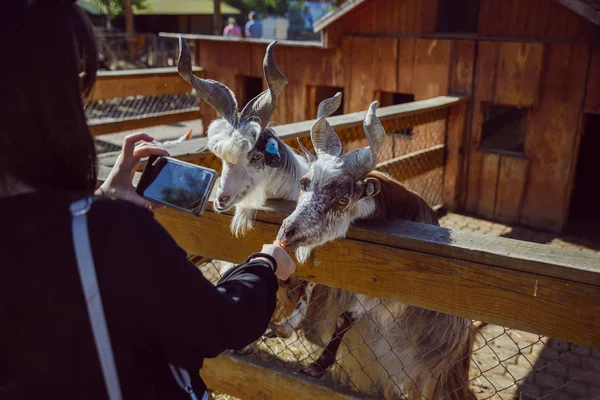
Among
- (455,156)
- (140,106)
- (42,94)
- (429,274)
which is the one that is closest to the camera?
(42,94)

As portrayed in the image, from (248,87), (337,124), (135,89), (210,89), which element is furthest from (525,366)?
(248,87)

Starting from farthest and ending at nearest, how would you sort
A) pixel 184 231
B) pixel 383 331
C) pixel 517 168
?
pixel 517 168 → pixel 383 331 → pixel 184 231

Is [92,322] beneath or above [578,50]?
beneath

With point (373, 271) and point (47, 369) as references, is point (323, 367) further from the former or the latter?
point (47, 369)

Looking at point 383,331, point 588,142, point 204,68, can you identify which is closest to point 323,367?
point 383,331

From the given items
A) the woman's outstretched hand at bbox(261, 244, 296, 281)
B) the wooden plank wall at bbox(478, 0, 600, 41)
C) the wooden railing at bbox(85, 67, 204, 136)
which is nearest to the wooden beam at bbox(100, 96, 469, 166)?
the wooden plank wall at bbox(478, 0, 600, 41)

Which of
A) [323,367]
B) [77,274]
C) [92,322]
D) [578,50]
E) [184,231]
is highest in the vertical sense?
[578,50]

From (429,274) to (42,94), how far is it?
4.50ft

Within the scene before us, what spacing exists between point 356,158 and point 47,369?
177cm

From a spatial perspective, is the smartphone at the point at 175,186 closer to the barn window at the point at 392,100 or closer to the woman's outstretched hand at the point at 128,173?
the woman's outstretched hand at the point at 128,173

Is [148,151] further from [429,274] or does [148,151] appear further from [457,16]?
[457,16]

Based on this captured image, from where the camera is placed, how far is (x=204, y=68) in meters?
10.4

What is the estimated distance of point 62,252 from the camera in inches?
Result: 40.8

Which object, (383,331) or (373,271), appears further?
(383,331)
